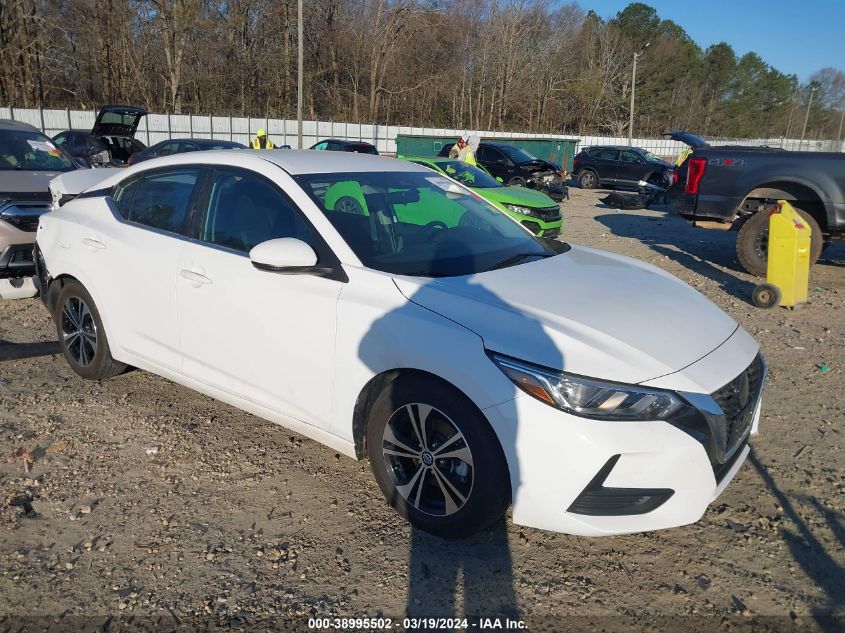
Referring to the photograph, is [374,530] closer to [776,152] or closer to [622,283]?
[622,283]

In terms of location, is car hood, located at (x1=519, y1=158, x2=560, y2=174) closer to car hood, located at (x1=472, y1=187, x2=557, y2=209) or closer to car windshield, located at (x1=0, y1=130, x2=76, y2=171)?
car hood, located at (x1=472, y1=187, x2=557, y2=209)

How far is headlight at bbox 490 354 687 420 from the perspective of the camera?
252 centimetres

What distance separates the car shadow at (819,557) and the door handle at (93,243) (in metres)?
4.26

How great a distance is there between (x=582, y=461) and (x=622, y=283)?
1.28 meters

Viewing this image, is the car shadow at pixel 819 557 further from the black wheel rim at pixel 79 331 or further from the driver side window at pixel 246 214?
the black wheel rim at pixel 79 331

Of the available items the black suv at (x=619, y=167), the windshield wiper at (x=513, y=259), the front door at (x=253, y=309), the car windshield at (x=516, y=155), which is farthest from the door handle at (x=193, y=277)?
the black suv at (x=619, y=167)

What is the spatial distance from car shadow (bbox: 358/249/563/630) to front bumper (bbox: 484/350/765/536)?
42 millimetres

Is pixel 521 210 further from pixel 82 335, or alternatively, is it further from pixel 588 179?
pixel 588 179

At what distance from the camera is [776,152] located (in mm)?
8727

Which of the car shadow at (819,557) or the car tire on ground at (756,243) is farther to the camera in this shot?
the car tire on ground at (756,243)

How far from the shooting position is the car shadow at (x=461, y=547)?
2.57m

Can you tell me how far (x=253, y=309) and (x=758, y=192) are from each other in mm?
7830

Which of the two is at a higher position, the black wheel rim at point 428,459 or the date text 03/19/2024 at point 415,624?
the black wheel rim at point 428,459

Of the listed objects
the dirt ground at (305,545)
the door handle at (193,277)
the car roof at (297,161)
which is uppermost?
the car roof at (297,161)
